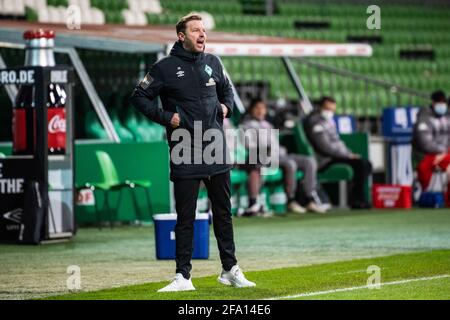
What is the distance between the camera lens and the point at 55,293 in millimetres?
9391

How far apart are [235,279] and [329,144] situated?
11.1 m

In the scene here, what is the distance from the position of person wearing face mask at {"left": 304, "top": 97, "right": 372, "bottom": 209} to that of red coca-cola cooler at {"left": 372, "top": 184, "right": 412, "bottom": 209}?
1.77ft

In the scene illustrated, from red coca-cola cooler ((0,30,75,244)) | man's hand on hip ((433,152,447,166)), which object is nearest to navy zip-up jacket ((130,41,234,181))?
red coca-cola cooler ((0,30,75,244))

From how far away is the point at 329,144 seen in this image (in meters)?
20.2

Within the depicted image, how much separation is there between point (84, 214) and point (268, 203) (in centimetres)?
339

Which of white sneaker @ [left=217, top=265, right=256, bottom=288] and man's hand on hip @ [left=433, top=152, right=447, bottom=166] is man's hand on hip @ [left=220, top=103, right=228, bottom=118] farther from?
man's hand on hip @ [left=433, top=152, right=447, bottom=166]

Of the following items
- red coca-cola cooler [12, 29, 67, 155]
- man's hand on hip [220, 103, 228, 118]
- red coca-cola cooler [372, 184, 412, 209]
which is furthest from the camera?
red coca-cola cooler [372, 184, 412, 209]

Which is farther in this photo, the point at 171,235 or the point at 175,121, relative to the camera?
the point at 171,235

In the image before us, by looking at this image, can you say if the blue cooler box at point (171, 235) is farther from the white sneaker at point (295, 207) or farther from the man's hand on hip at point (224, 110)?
the white sneaker at point (295, 207)

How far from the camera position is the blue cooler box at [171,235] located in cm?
1184

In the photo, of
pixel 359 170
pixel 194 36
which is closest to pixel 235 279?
pixel 194 36

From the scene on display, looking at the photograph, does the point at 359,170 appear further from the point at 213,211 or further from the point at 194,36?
the point at 194,36

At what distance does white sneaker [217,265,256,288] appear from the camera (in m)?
9.29
